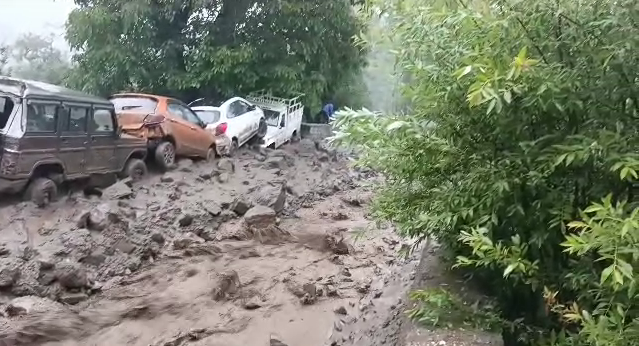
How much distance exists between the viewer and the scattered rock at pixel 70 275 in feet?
24.3

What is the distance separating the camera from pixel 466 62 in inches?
111

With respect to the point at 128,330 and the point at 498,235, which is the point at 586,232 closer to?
the point at 498,235

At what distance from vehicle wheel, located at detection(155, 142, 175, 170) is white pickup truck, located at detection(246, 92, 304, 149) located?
424 cm

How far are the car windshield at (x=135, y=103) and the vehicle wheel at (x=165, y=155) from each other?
0.77 meters

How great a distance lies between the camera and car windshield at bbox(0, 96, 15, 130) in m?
8.51

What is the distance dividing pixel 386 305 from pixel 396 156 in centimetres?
346

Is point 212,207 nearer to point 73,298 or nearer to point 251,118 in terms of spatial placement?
point 73,298

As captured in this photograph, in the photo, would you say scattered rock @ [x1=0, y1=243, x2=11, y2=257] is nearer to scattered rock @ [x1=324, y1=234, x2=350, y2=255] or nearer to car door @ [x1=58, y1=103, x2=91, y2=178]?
car door @ [x1=58, y1=103, x2=91, y2=178]

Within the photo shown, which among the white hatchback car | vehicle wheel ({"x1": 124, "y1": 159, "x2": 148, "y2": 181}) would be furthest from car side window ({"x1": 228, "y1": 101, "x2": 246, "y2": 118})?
vehicle wheel ({"x1": 124, "y1": 159, "x2": 148, "y2": 181})

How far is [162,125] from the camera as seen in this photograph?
11.8 metres

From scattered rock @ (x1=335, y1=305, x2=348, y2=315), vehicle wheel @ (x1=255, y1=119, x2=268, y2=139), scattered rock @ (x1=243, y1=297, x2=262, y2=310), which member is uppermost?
vehicle wheel @ (x1=255, y1=119, x2=268, y2=139)

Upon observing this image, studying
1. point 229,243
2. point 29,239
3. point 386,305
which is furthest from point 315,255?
point 29,239

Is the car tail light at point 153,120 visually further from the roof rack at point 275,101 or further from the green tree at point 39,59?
the green tree at point 39,59

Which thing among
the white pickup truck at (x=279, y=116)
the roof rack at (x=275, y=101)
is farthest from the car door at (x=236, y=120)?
the roof rack at (x=275, y=101)
